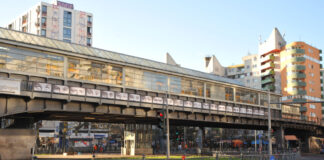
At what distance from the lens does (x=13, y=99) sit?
32.1 meters

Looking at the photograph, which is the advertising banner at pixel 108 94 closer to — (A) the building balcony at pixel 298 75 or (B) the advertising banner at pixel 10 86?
(B) the advertising banner at pixel 10 86

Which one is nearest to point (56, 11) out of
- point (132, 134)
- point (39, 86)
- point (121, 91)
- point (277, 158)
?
point (132, 134)

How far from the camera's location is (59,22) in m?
108

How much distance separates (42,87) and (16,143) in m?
5.57

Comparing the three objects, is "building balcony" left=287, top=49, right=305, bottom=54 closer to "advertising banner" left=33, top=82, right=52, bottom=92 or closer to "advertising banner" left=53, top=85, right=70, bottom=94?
"advertising banner" left=53, top=85, right=70, bottom=94

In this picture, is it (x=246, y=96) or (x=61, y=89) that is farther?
(x=246, y=96)

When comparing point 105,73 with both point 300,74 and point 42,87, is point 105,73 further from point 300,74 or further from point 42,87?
point 300,74

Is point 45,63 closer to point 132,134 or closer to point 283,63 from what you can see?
point 132,134

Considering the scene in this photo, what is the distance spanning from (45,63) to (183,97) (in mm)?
21942

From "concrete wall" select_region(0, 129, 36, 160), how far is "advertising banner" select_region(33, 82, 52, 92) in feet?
13.8

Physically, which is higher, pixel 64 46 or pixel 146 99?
pixel 64 46

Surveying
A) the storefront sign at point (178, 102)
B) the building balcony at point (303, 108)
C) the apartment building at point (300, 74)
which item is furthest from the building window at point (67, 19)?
the building balcony at point (303, 108)

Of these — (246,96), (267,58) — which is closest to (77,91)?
(246,96)

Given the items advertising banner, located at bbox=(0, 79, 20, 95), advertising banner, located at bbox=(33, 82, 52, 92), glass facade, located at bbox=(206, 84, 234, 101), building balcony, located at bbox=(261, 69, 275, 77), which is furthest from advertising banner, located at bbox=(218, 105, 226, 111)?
building balcony, located at bbox=(261, 69, 275, 77)
